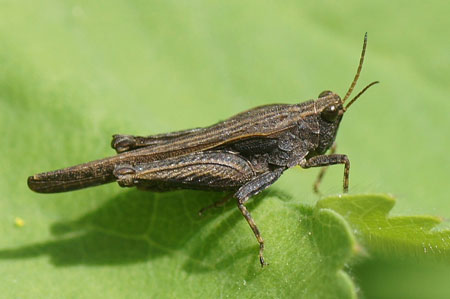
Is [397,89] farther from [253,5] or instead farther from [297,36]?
[253,5]

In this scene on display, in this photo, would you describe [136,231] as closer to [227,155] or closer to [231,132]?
[227,155]

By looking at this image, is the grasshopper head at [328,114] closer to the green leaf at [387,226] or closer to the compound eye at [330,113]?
the compound eye at [330,113]

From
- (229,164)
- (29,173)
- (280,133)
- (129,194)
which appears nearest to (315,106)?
(280,133)

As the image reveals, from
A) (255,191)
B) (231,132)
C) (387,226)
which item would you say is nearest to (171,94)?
(231,132)

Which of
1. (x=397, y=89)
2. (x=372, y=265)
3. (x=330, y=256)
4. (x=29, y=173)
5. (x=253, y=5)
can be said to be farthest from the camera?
(x=253, y=5)

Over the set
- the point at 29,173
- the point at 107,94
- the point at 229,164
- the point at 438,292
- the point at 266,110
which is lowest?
the point at 438,292

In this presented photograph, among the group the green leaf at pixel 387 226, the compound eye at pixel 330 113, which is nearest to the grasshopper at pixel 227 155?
the compound eye at pixel 330 113
